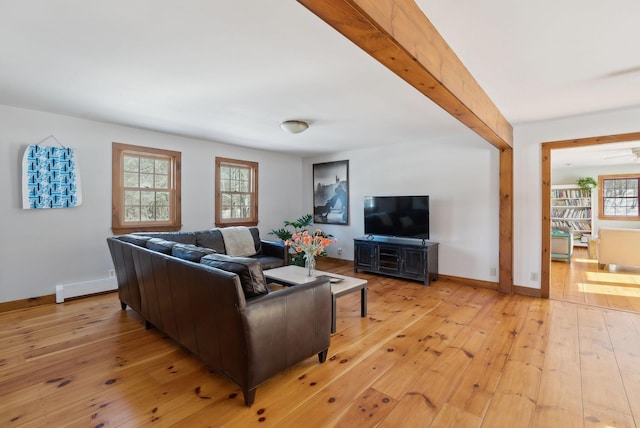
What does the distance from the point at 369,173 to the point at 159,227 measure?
370 centimetres

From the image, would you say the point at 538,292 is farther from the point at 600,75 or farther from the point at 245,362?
the point at 245,362

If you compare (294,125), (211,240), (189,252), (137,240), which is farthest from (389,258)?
(137,240)

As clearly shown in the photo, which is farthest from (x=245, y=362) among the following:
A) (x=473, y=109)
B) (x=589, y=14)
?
(x=589, y=14)

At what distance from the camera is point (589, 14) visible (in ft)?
5.80

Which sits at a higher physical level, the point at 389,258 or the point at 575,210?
the point at 575,210

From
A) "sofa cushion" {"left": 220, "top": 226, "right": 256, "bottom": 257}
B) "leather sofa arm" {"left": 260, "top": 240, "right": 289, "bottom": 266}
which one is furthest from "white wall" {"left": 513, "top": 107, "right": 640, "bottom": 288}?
"sofa cushion" {"left": 220, "top": 226, "right": 256, "bottom": 257}

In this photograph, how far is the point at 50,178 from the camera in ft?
12.1

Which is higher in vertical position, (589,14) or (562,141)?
(589,14)

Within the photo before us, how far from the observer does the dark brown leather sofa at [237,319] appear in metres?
1.81

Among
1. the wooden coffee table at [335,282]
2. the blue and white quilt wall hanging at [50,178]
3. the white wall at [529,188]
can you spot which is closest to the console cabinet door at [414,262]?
the white wall at [529,188]

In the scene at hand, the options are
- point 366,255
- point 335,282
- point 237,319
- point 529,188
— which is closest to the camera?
point 237,319

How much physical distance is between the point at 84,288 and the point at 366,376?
12.5 ft

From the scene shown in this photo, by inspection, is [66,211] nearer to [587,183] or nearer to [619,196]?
[587,183]

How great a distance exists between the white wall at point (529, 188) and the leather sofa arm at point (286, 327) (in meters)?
3.23
